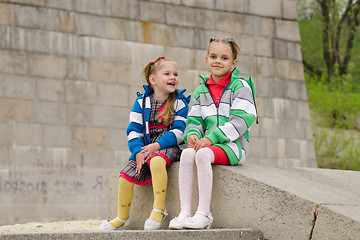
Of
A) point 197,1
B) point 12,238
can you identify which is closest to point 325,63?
point 197,1

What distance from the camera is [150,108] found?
4.74m

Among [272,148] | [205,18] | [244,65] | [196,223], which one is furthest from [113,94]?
[196,223]

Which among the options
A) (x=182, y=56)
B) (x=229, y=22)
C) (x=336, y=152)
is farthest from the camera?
(x=336, y=152)

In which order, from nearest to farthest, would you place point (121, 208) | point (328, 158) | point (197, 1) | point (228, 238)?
point (228, 238) < point (121, 208) < point (197, 1) < point (328, 158)

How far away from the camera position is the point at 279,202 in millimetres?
3732

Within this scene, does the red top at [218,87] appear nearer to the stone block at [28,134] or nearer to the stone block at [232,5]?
the stone block at [28,134]

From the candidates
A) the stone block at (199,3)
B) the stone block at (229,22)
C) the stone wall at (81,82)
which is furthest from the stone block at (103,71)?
the stone block at (229,22)

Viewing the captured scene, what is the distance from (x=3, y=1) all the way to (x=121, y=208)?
4.57 metres

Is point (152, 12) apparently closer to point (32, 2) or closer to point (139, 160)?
point (32, 2)

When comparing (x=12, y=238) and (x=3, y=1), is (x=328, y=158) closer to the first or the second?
(x=3, y=1)

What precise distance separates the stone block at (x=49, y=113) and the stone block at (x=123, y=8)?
1618 mm

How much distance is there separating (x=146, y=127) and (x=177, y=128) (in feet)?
0.84

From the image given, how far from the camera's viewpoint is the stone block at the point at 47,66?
8062mm

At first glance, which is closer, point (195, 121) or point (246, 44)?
point (195, 121)
